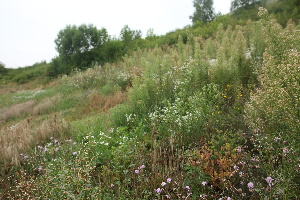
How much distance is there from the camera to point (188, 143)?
3494mm

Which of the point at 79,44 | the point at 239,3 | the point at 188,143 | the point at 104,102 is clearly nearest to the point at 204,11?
the point at 239,3

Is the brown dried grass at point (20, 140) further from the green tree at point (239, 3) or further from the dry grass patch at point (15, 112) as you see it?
the green tree at point (239, 3)

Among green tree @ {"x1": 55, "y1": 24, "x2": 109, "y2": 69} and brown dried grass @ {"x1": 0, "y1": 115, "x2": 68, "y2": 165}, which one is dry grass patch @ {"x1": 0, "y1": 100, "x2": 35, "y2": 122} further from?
green tree @ {"x1": 55, "y1": 24, "x2": 109, "y2": 69}

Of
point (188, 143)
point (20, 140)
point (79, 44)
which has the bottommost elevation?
point (188, 143)

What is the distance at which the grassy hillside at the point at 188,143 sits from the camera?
89.7 inches

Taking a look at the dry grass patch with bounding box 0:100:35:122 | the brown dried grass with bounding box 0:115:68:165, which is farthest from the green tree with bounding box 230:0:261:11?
the brown dried grass with bounding box 0:115:68:165

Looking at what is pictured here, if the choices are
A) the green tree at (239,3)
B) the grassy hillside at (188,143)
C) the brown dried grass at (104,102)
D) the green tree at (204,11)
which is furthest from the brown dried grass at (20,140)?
the green tree at (204,11)

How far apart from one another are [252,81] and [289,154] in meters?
3.84

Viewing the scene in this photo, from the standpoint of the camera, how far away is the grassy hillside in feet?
7.48

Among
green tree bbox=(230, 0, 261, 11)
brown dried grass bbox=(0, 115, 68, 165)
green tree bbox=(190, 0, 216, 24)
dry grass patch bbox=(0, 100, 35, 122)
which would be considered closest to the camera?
brown dried grass bbox=(0, 115, 68, 165)

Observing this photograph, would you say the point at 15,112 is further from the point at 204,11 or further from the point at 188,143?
the point at 204,11

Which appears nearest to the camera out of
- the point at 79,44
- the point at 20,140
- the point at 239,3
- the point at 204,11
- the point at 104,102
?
the point at 20,140

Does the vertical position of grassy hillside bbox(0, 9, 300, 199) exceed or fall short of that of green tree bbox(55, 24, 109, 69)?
it falls short

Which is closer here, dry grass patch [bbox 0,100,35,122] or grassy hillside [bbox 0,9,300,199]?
grassy hillside [bbox 0,9,300,199]
